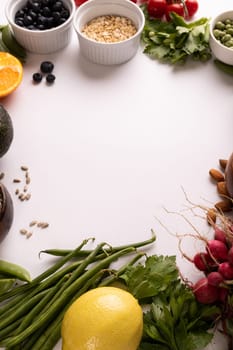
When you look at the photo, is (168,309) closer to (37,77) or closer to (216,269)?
(216,269)

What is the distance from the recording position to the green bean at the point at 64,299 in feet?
3.06

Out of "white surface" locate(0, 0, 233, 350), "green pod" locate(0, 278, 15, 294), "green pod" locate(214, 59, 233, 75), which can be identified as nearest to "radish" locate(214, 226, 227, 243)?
"white surface" locate(0, 0, 233, 350)

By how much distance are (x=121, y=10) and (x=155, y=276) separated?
2.43ft

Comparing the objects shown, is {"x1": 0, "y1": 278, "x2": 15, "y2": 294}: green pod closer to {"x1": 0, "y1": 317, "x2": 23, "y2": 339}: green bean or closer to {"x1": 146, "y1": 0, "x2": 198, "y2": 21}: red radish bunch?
{"x1": 0, "y1": 317, "x2": 23, "y2": 339}: green bean

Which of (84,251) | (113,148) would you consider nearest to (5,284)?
(84,251)

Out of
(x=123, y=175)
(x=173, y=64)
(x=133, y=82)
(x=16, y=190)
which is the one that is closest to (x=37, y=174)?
(x=16, y=190)

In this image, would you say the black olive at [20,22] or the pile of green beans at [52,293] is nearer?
the pile of green beans at [52,293]

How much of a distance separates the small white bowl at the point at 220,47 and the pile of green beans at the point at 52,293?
0.52 metres

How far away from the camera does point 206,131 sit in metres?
1.26

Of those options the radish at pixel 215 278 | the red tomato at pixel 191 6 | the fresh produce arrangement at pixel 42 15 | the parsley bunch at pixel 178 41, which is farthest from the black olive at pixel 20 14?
the radish at pixel 215 278

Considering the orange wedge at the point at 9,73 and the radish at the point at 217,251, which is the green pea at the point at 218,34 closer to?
the orange wedge at the point at 9,73

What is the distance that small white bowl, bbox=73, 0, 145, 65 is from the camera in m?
1.33

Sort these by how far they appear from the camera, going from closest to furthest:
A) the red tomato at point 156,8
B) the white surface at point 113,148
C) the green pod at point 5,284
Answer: the green pod at point 5,284 → the white surface at point 113,148 → the red tomato at point 156,8

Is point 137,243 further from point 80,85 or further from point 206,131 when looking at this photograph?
point 80,85
